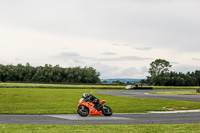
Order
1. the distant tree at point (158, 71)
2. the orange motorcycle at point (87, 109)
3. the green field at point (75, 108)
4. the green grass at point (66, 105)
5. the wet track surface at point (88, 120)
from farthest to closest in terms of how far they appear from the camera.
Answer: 1. the distant tree at point (158, 71)
2. the green grass at point (66, 105)
3. the orange motorcycle at point (87, 109)
4. the wet track surface at point (88, 120)
5. the green field at point (75, 108)

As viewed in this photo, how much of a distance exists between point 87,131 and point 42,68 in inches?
6386

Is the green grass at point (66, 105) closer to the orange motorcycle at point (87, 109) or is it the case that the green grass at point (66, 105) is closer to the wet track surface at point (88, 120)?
the orange motorcycle at point (87, 109)

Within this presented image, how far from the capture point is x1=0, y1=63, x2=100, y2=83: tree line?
15475 centimetres

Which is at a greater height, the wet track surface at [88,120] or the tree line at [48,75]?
the tree line at [48,75]

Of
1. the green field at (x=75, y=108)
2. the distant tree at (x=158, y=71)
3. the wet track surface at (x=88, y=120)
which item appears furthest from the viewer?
the distant tree at (x=158, y=71)

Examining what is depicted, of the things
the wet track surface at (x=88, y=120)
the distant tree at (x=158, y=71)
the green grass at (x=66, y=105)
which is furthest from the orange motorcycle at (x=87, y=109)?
the distant tree at (x=158, y=71)

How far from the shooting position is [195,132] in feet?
35.1

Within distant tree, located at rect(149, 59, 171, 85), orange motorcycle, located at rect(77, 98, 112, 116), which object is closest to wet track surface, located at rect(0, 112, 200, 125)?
orange motorcycle, located at rect(77, 98, 112, 116)

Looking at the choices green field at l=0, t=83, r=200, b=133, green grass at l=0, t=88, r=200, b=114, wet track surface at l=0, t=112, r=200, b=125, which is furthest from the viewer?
green grass at l=0, t=88, r=200, b=114

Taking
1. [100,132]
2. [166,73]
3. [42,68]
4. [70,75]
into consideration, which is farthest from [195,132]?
[42,68]

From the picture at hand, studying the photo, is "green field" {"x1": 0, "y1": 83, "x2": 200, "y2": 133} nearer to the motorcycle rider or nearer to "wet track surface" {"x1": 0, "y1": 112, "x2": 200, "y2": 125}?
"wet track surface" {"x1": 0, "y1": 112, "x2": 200, "y2": 125}

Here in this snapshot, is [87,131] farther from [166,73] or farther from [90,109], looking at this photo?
[166,73]

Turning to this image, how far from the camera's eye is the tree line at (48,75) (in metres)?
155

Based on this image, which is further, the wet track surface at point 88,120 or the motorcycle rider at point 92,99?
the motorcycle rider at point 92,99
